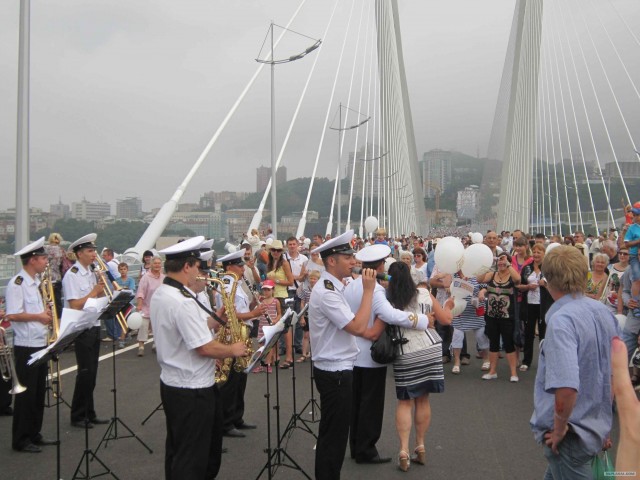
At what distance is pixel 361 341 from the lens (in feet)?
18.4

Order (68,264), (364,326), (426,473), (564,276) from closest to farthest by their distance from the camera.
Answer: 1. (564,276)
2. (364,326)
3. (426,473)
4. (68,264)

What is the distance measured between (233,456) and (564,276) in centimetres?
375

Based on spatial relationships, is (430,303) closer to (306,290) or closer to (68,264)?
(306,290)

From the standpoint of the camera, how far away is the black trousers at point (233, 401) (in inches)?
245

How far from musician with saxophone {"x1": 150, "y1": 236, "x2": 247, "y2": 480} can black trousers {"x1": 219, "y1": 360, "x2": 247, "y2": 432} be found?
6.59ft


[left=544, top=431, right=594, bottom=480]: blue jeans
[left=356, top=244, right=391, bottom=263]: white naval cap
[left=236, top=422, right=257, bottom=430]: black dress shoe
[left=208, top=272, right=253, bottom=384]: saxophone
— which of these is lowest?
[left=236, top=422, right=257, bottom=430]: black dress shoe

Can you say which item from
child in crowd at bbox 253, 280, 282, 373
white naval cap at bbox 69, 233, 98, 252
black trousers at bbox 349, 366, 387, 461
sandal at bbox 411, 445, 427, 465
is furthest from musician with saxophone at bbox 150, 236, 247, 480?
child in crowd at bbox 253, 280, 282, 373

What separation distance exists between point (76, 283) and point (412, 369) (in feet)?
11.6

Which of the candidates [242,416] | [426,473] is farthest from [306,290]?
[426,473]

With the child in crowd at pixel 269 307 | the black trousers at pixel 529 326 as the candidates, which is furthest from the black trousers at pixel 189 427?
the black trousers at pixel 529 326

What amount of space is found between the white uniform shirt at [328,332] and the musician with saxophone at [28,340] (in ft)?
9.30

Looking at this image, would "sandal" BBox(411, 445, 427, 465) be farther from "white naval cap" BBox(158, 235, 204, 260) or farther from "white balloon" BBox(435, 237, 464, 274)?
"white naval cap" BBox(158, 235, 204, 260)

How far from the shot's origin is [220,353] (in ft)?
12.9

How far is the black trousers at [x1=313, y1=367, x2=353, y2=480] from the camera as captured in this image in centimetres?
453
